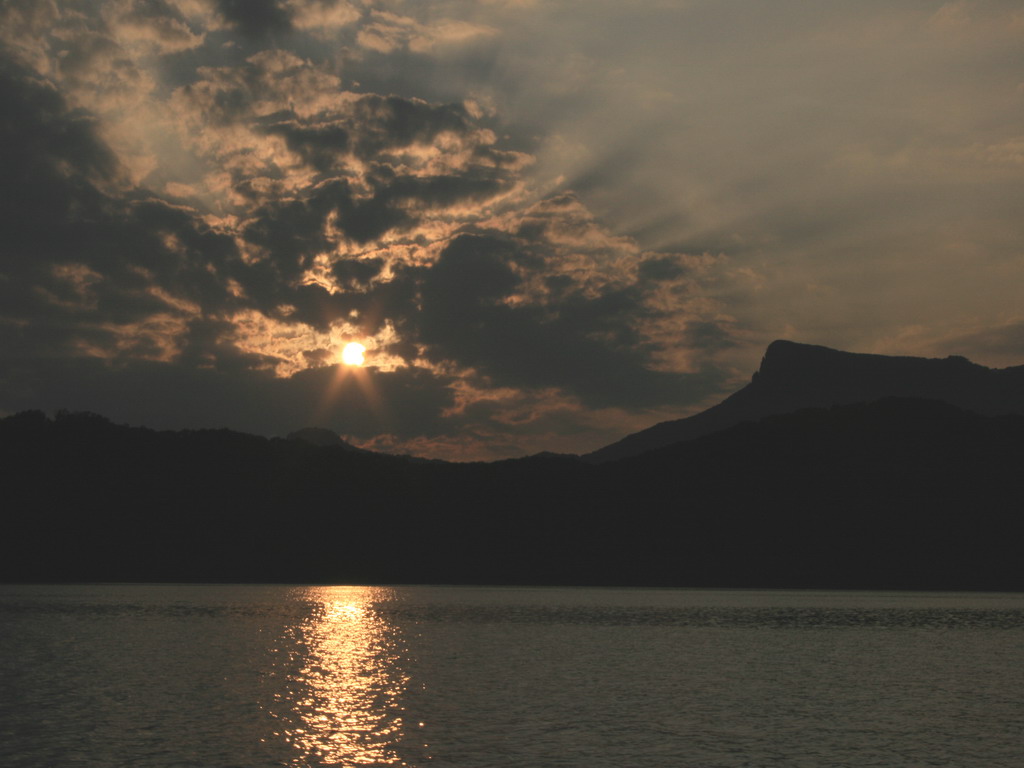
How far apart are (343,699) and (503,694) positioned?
911cm

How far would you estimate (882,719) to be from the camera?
4903 centimetres

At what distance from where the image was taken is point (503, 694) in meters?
56.6

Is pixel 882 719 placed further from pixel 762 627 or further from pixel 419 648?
pixel 762 627

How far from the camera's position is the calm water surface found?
39.8 metres

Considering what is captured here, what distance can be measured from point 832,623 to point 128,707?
96913mm

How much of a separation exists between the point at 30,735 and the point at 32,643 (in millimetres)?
47286

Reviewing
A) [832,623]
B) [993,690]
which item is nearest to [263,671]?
[993,690]

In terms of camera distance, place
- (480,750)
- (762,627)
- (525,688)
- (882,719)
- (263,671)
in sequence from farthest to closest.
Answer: (762,627)
(263,671)
(525,688)
(882,719)
(480,750)

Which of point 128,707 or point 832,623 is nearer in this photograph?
point 128,707

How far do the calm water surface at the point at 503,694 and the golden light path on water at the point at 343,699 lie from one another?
0.68ft

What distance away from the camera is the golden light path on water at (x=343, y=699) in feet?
132

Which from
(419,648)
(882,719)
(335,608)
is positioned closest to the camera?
(882,719)

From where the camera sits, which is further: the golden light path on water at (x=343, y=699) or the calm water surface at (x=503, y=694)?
the golden light path on water at (x=343, y=699)

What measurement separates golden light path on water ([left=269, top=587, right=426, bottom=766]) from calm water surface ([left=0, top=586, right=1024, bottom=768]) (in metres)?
0.21
